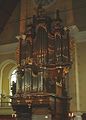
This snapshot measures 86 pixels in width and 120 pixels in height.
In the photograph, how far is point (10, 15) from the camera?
1769 centimetres

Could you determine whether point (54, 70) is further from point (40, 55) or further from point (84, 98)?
point (84, 98)

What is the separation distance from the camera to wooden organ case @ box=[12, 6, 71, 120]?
1262 cm

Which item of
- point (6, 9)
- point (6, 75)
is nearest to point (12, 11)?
point (6, 9)

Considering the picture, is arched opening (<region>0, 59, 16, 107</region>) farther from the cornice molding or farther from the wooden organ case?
the wooden organ case

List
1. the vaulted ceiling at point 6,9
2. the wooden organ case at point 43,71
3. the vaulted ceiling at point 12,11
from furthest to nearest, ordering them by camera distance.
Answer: the vaulted ceiling at point 6,9 < the vaulted ceiling at point 12,11 < the wooden organ case at point 43,71

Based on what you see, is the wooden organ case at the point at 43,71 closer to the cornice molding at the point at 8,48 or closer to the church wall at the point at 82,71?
the church wall at the point at 82,71

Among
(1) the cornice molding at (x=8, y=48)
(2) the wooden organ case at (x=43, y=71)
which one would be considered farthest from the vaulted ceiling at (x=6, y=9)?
(2) the wooden organ case at (x=43, y=71)

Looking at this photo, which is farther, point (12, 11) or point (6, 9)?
point (12, 11)

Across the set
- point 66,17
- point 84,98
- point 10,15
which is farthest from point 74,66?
point 10,15

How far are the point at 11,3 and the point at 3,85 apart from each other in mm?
4522

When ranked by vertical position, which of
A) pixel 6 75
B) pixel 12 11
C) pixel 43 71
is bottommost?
pixel 43 71

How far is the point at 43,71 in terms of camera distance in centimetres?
1304

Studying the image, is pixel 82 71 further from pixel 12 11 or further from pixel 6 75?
pixel 12 11

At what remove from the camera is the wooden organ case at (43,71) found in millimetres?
12625
